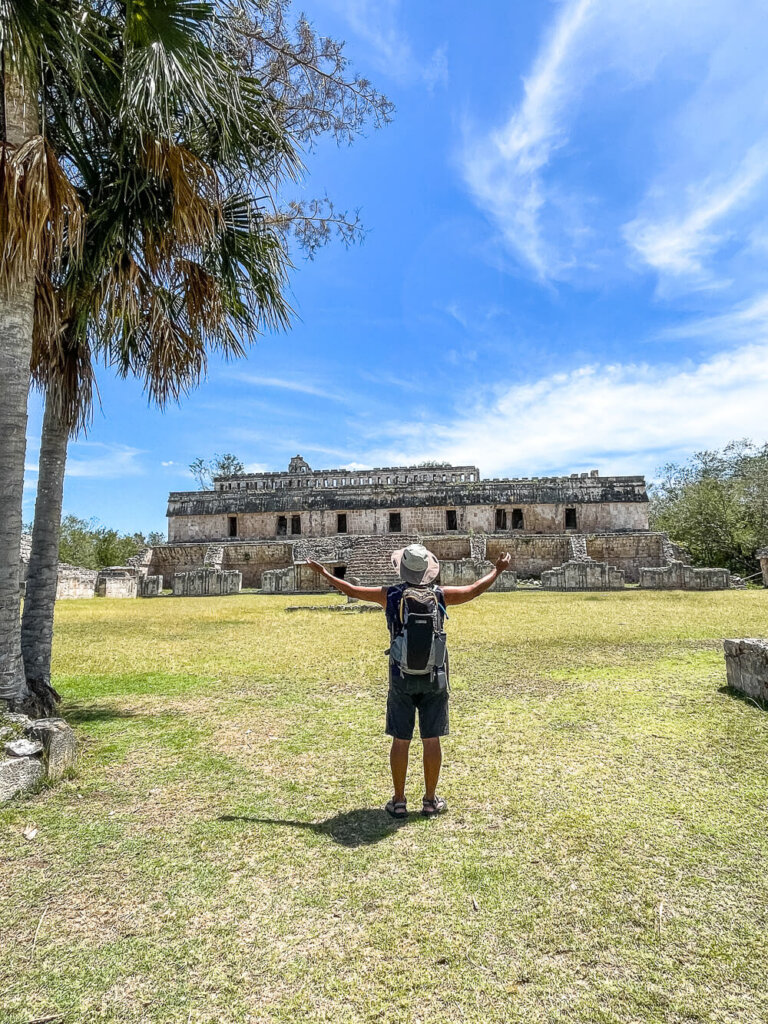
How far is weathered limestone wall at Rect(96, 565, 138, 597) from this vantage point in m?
23.9

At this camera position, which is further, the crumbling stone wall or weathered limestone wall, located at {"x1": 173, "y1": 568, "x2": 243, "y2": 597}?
the crumbling stone wall

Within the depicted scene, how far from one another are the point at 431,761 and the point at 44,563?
12.7 feet

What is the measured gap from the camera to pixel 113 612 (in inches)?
621

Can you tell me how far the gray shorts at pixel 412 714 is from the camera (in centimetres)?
306

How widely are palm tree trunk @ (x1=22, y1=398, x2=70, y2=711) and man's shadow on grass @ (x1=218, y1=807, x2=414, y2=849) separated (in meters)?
2.73

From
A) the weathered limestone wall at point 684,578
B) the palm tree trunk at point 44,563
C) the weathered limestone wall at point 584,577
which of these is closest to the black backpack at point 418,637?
the palm tree trunk at point 44,563

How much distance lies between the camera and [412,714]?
307cm

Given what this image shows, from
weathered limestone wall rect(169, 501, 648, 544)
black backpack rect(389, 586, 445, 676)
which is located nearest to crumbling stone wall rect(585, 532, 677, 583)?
weathered limestone wall rect(169, 501, 648, 544)

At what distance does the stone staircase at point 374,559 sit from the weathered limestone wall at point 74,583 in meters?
11.8

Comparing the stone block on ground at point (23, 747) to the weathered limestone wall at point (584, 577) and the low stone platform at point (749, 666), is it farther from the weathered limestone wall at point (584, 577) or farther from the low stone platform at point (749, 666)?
the weathered limestone wall at point (584, 577)

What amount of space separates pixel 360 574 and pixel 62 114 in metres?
18.0

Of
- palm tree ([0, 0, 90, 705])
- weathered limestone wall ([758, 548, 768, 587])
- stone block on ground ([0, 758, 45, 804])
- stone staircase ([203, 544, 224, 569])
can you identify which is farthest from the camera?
stone staircase ([203, 544, 224, 569])

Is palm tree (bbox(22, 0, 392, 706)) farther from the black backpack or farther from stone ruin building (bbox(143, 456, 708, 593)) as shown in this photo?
stone ruin building (bbox(143, 456, 708, 593))

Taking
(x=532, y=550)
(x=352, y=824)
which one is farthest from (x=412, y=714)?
(x=532, y=550)
